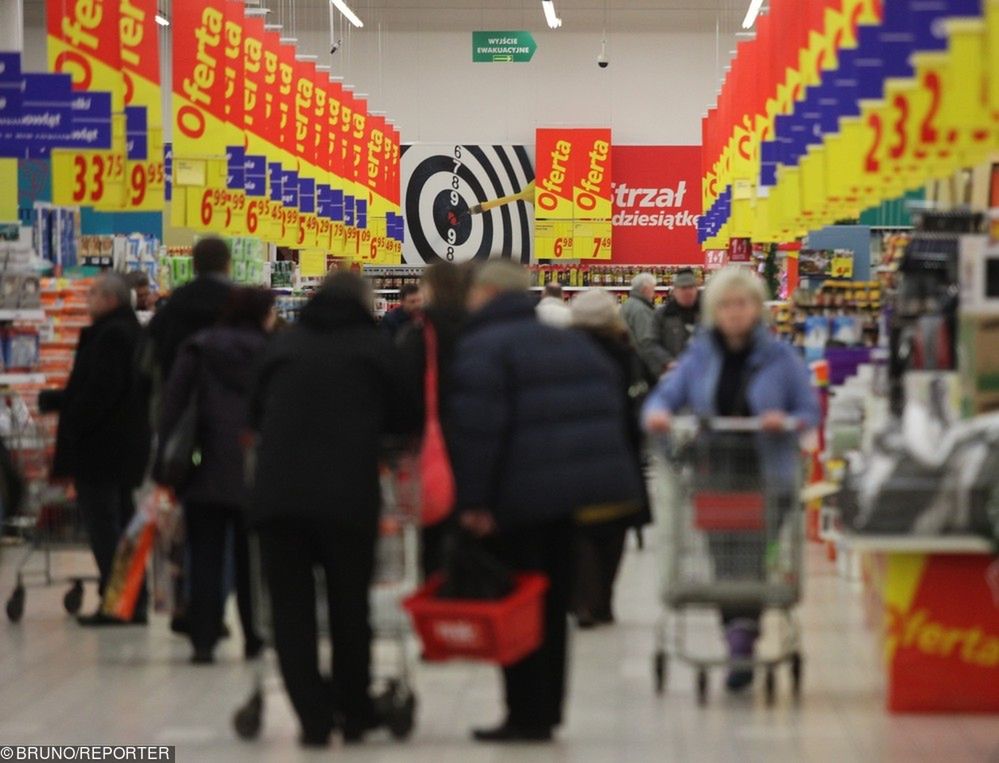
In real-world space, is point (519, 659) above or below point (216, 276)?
below

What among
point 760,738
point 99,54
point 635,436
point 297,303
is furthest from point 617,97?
point 760,738

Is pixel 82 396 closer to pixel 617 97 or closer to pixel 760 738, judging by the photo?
pixel 760 738

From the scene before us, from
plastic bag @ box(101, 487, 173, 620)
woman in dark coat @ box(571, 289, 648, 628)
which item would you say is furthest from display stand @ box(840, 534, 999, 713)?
plastic bag @ box(101, 487, 173, 620)

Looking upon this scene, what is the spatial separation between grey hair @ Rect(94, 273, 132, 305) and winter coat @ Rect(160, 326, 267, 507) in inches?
48.6

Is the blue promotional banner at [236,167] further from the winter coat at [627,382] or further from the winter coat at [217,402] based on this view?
the winter coat at [217,402]

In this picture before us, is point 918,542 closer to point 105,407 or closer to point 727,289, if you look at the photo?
point 727,289

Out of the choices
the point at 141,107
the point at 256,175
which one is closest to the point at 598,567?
the point at 141,107

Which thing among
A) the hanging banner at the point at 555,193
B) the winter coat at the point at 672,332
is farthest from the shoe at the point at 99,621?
the hanging banner at the point at 555,193

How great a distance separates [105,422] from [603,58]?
22.4m

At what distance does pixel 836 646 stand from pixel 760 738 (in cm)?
186

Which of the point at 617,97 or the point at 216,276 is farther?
the point at 617,97

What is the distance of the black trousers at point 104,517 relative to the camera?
26.2 feet

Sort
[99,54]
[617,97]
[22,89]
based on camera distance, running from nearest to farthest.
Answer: [22,89]
[99,54]
[617,97]

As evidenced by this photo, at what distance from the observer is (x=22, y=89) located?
34.4 feet
